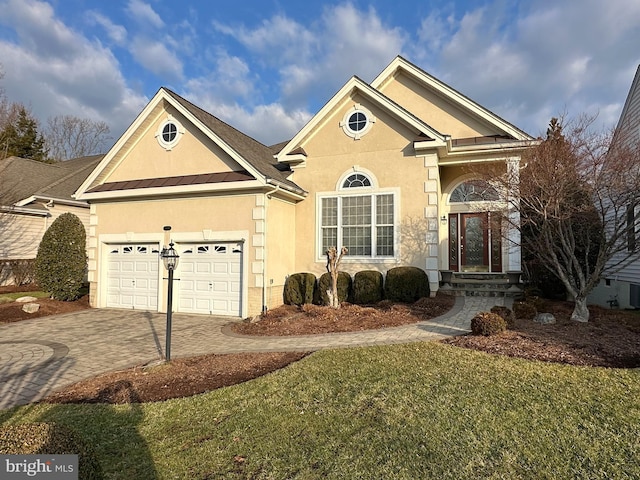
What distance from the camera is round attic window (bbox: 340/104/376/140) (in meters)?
12.7

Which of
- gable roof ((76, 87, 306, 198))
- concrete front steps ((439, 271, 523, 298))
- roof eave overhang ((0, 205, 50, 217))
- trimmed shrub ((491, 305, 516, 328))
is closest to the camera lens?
trimmed shrub ((491, 305, 516, 328))

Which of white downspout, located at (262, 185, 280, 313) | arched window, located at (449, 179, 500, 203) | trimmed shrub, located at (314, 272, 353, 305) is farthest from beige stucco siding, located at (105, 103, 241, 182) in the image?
arched window, located at (449, 179, 500, 203)

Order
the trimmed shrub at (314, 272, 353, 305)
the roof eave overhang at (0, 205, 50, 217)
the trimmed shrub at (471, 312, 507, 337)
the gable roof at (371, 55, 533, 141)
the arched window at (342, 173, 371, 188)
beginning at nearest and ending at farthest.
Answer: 1. the trimmed shrub at (471, 312, 507, 337)
2. the trimmed shrub at (314, 272, 353, 305)
3. the arched window at (342, 173, 371, 188)
4. the gable roof at (371, 55, 533, 141)
5. the roof eave overhang at (0, 205, 50, 217)

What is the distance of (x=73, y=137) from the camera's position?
35.9m

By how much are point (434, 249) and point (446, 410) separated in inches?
312

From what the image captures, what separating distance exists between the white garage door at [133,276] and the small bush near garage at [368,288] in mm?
6819

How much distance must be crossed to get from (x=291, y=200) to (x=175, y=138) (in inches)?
178

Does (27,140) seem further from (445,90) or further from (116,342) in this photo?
(445,90)

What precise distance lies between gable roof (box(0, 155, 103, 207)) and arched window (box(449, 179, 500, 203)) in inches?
653

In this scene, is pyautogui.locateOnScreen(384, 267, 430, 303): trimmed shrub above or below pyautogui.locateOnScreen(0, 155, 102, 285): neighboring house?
below

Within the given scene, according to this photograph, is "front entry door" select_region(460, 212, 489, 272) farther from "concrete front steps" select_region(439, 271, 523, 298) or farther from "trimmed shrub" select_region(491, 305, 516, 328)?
"trimmed shrub" select_region(491, 305, 516, 328)

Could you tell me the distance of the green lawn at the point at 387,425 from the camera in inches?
Result: 136

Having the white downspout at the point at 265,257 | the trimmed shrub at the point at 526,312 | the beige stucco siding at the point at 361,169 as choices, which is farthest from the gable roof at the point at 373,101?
the trimmed shrub at the point at 526,312

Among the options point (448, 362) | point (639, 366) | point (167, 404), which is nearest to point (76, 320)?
point (167, 404)
